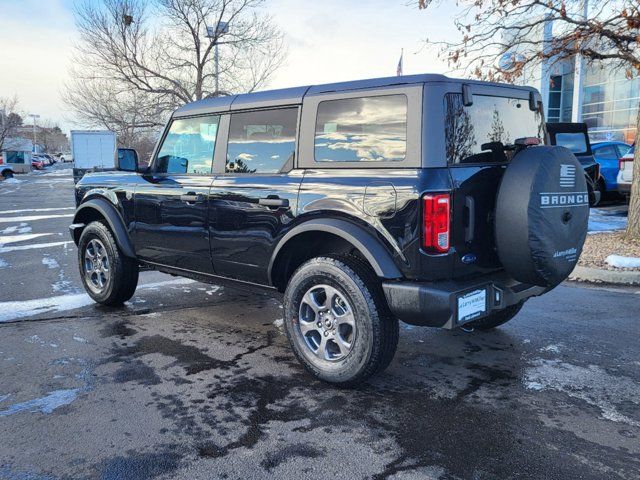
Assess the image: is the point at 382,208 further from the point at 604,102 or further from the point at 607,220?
the point at 604,102

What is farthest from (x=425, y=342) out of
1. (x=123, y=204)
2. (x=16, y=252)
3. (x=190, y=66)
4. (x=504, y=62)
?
(x=190, y=66)

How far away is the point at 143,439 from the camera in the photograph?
3008 mm

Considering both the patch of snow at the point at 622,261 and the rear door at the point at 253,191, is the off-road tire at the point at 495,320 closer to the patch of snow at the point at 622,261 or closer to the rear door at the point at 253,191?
the rear door at the point at 253,191

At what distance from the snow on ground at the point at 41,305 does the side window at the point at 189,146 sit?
1784 millimetres

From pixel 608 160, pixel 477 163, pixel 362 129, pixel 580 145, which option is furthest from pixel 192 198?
pixel 608 160

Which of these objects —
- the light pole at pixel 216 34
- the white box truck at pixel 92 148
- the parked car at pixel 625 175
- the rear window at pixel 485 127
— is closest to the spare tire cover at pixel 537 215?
the rear window at pixel 485 127

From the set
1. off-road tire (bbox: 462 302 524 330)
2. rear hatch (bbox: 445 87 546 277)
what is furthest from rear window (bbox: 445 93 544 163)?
off-road tire (bbox: 462 302 524 330)

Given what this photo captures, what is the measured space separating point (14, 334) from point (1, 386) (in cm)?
120

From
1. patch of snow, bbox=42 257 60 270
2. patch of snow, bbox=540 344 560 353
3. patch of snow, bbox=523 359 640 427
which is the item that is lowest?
patch of snow, bbox=523 359 640 427

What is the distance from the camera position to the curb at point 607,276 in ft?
22.3

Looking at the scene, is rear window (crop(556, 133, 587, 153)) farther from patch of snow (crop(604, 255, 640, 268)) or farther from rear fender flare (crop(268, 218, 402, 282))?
rear fender flare (crop(268, 218, 402, 282))

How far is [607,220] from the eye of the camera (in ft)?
38.4

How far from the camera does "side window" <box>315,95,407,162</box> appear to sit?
3.52 m

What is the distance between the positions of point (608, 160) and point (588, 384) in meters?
12.9
